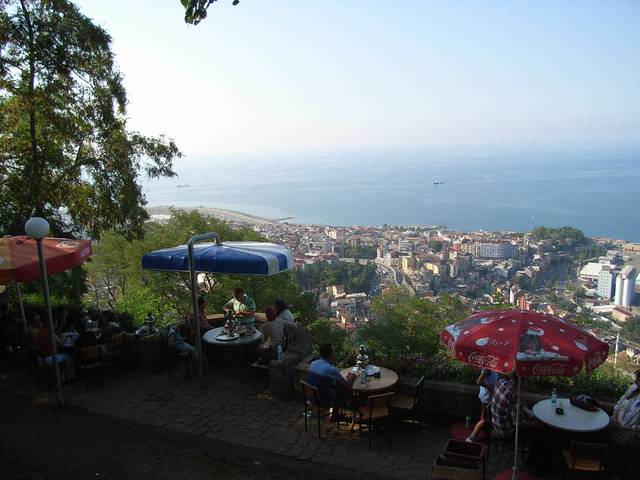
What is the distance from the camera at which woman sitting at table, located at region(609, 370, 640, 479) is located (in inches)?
188

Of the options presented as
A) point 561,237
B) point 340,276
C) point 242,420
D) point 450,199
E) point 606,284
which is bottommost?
point 450,199

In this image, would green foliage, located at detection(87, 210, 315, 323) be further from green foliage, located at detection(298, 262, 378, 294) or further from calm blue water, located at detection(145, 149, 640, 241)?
calm blue water, located at detection(145, 149, 640, 241)

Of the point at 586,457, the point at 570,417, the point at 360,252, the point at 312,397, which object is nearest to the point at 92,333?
the point at 312,397

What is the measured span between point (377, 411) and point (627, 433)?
258cm

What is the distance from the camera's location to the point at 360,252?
50969 millimetres

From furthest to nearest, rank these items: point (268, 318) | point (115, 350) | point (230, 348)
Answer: point (230, 348) < point (115, 350) < point (268, 318)

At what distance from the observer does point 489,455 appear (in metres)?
5.64

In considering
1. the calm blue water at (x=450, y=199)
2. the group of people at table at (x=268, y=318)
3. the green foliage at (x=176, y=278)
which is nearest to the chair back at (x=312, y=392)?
the group of people at table at (x=268, y=318)

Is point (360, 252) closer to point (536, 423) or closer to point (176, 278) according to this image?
point (176, 278)

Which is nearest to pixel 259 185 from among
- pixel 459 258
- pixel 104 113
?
pixel 459 258

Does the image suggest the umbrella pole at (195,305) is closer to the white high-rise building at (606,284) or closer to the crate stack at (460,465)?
the crate stack at (460,465)

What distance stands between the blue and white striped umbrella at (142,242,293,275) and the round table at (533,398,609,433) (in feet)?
13.5

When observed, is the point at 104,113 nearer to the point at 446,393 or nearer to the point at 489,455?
the point at 446,393

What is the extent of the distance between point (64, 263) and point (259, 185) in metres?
140
